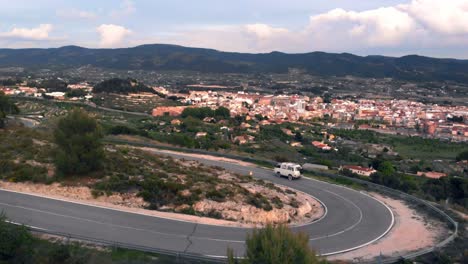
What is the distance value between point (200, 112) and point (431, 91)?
146485 millimetres

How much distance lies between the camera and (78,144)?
19.9 meters

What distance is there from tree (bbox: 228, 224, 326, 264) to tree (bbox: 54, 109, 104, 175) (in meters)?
12.2

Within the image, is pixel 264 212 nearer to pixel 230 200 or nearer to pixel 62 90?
pixel 230 200

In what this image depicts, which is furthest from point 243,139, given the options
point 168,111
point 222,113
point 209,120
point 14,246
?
point 14,246

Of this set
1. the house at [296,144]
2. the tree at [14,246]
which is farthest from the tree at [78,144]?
the house at [296,144]

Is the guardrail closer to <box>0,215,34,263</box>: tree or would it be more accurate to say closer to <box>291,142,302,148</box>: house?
<box>0,215,34,263</box>: tree

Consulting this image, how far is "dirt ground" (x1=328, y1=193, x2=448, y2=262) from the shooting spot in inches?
549

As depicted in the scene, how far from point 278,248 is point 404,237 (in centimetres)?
871

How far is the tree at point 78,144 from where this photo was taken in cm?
1936

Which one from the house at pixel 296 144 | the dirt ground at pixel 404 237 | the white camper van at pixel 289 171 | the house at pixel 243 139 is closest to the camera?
the dirt ground at pixel 404 237

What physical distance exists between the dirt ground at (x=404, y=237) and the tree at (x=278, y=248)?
453cm

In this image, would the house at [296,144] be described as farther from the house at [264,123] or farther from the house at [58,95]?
the house at [58,95]

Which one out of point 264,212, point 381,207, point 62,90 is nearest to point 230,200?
Answer: point 264,212

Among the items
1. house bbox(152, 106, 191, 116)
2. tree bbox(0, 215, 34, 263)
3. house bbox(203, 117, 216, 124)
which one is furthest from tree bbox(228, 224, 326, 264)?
house bbox(152, 106, 191, 116)
